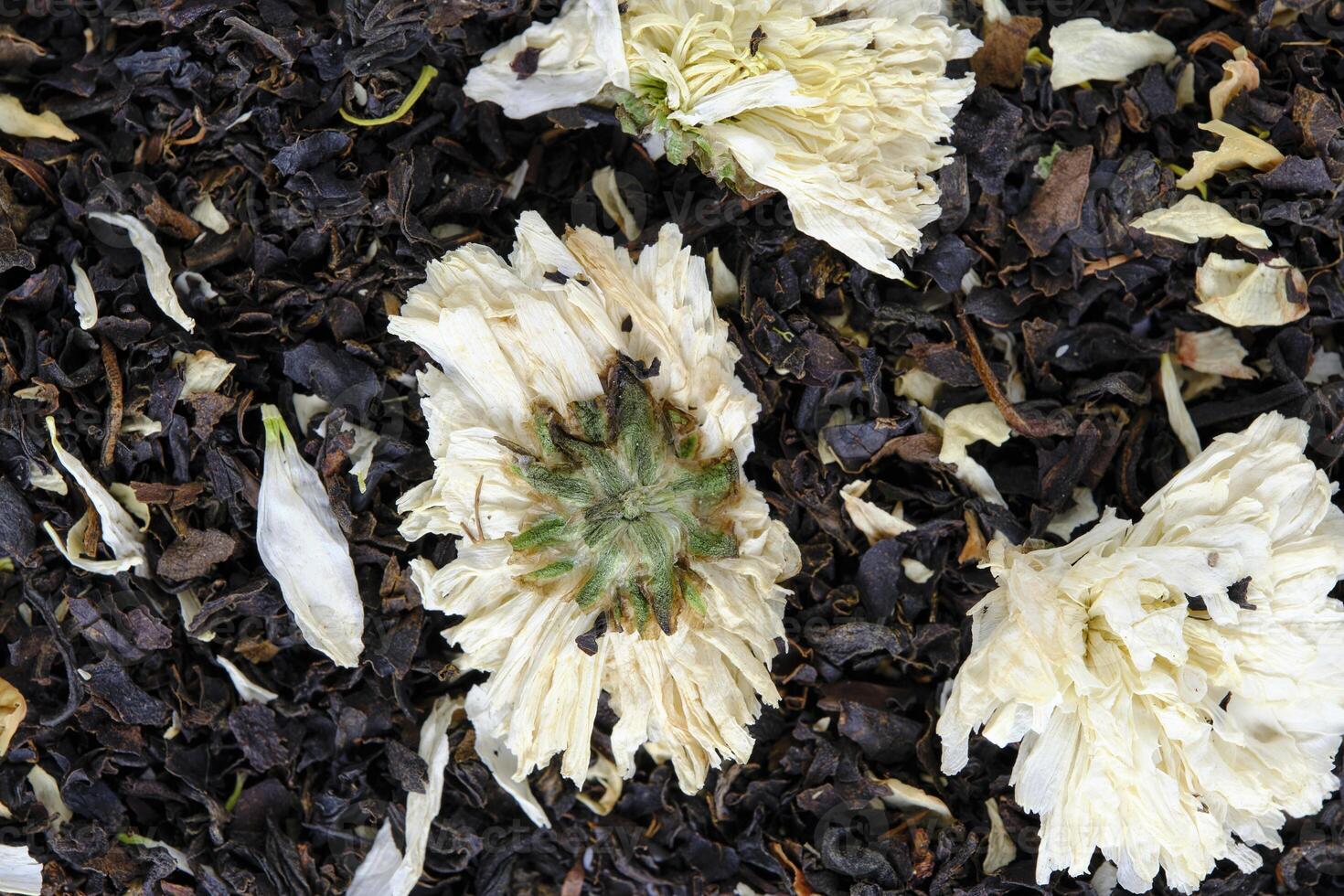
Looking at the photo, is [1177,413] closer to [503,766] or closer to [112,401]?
[503,766]

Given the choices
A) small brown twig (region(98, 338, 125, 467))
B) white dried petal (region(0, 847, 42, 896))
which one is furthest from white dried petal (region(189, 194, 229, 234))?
white dried petal (region(0, 847, 42, 896))

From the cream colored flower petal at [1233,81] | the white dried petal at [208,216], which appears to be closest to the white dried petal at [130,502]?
the white dried petal at [208,216]

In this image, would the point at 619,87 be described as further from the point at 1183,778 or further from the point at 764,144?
the point at 1183,778

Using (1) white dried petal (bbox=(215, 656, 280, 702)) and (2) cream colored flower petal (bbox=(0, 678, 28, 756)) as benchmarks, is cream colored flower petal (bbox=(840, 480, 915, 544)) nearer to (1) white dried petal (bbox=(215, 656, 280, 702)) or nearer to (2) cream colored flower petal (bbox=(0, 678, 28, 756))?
(1) white dried petal (bbox=(215, 656, 280, 702))

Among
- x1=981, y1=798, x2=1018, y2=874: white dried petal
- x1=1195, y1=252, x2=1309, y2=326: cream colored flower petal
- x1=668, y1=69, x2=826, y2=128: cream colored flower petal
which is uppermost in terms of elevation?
x1=668, y1=69, x2=826, y2=128: cream colored flower petal

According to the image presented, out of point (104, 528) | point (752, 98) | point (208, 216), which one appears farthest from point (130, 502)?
point (752, 98)

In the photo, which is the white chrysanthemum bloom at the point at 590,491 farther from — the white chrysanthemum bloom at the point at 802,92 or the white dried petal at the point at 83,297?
the white dried petal at the point at 83,297
